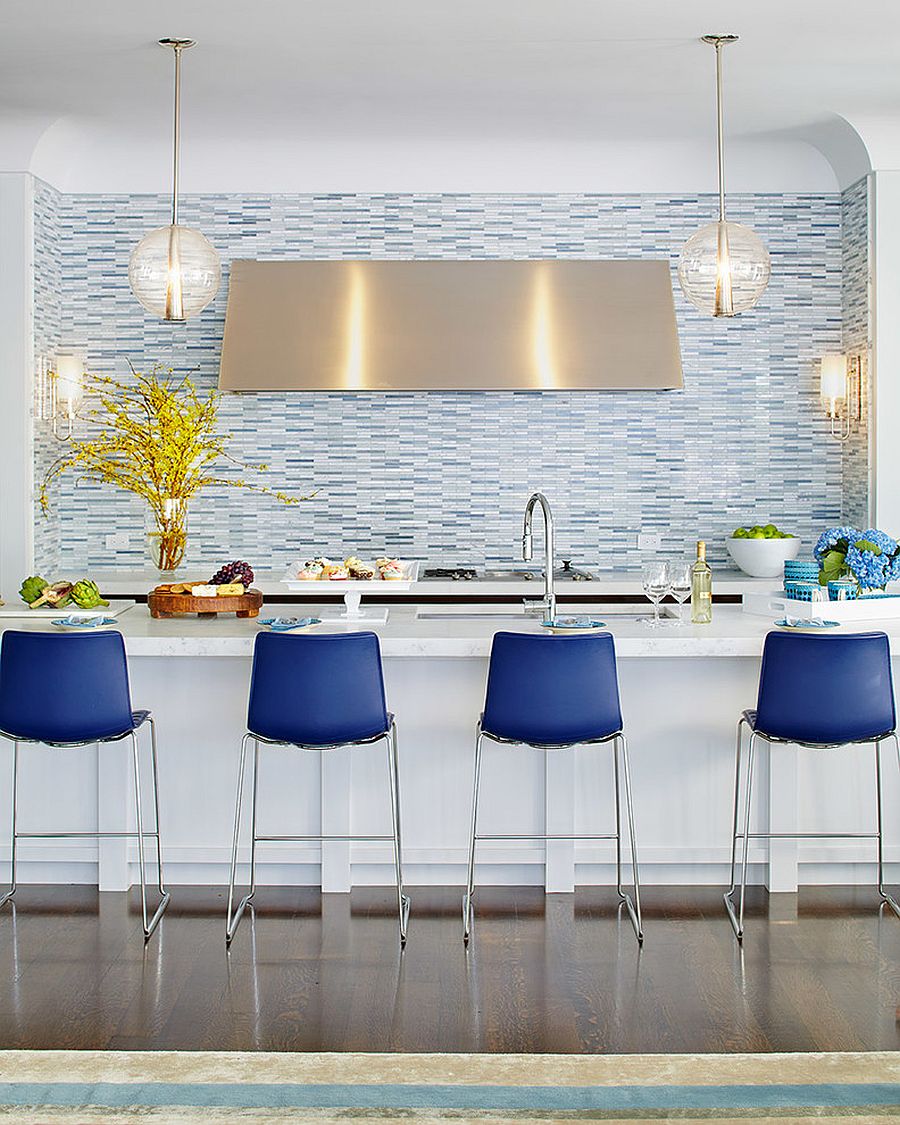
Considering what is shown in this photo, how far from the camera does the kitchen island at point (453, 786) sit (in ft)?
12.6

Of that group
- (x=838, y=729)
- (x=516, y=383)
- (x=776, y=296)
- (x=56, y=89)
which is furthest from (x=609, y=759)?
(x=56, y=89)

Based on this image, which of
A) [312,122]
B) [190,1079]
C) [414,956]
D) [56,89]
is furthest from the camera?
[312,122]

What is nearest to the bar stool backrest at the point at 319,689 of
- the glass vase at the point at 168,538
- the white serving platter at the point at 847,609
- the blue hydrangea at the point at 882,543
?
the white serving platter at the point at 847,609

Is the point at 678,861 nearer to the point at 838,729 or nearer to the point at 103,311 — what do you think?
the point at 838,729

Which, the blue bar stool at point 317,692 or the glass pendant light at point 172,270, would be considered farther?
the glass pendant light at point 172,270

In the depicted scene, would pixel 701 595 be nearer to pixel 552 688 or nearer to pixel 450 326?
pixel 552 688

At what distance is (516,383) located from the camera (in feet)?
18.5

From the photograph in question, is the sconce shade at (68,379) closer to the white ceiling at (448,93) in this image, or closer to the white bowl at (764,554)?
the white ceiling at (448,93)

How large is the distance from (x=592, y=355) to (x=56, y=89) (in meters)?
2.55

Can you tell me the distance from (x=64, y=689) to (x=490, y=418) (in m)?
3.08

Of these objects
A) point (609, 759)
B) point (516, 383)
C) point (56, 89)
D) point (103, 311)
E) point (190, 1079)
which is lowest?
point (190, 1079)

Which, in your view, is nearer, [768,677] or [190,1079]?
[190,1079]

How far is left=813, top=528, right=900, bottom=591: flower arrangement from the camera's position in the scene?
4004 millimetres

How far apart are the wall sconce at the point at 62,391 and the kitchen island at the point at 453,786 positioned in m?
2.23
